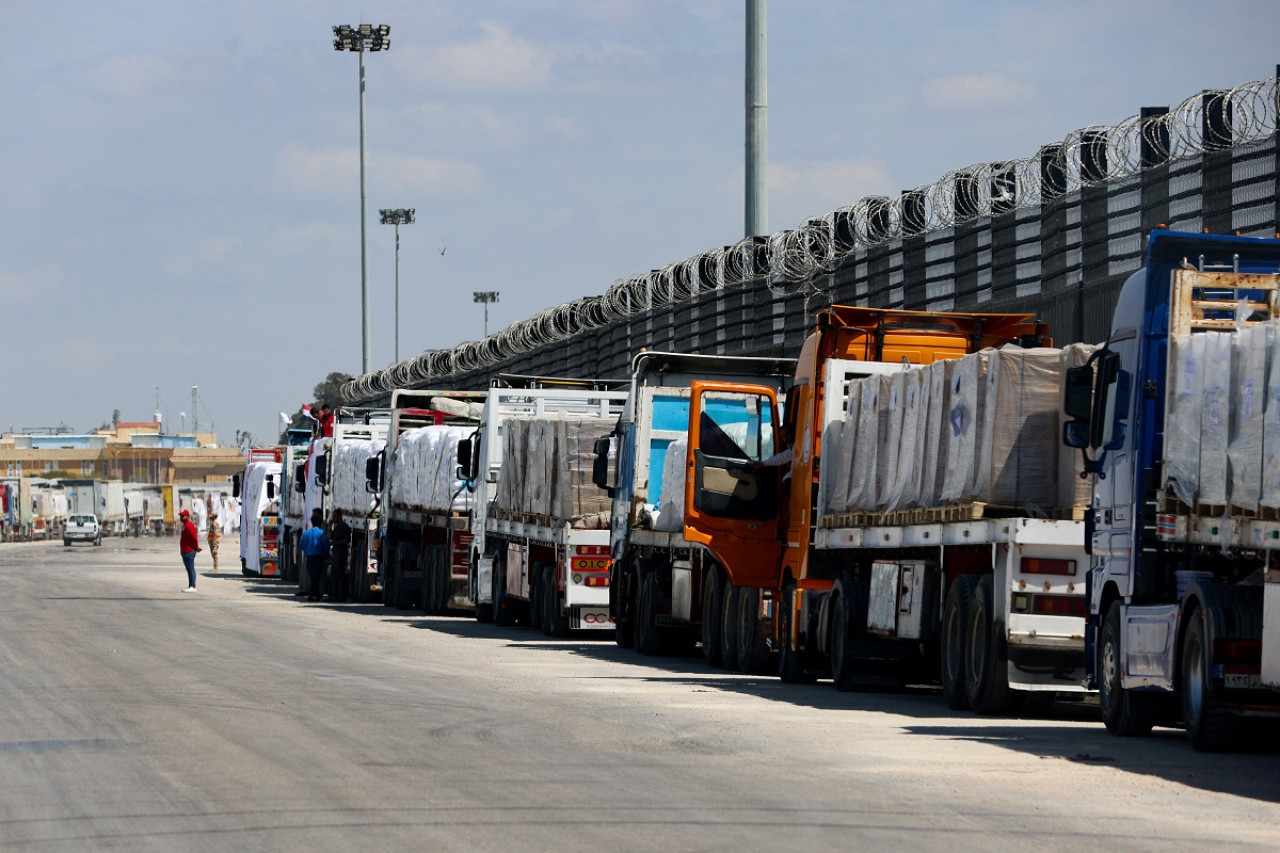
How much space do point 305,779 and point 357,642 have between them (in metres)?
14.5

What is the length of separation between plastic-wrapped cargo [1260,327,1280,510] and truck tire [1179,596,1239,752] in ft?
3.76

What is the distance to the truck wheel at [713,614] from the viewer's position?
2248 cm

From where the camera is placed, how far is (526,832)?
941 centimetres

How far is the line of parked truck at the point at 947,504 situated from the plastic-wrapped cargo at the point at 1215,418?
0.06 ft

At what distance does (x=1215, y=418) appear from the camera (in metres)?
13.1

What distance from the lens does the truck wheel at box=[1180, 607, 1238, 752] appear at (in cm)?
1287

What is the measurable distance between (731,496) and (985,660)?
6255 millimetres

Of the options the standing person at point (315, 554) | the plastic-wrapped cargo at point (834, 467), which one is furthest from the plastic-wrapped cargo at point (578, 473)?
the standing person at point (315, 554)

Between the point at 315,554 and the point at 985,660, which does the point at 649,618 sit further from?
the point at 315,554

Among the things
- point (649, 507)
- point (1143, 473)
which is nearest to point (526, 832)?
point (1143, 473)

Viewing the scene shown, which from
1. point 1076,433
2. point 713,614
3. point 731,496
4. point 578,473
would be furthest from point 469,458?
point 1076,433

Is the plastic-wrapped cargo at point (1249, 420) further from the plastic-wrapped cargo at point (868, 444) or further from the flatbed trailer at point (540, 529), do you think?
the flatbed trailer at point (540, 529)

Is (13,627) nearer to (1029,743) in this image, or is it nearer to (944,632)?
(944,632)

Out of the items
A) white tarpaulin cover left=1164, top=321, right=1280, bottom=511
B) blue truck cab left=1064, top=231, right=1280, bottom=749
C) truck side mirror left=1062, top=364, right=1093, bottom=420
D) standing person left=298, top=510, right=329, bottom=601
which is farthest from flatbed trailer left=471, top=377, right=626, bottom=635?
white tarpaulin cover left=1164, top=321, right=1280, bottom=511
